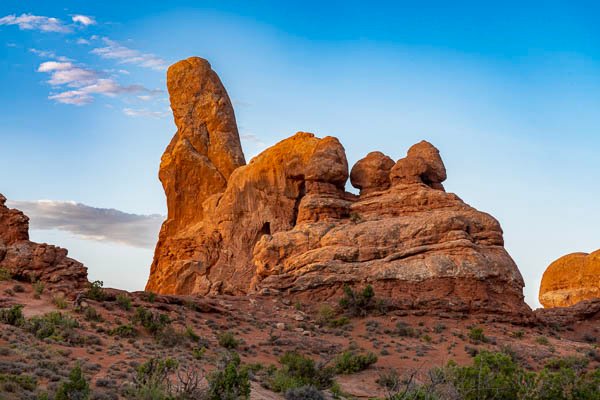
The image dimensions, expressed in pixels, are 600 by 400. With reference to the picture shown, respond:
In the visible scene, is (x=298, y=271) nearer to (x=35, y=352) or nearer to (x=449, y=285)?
(x=449, y=285)

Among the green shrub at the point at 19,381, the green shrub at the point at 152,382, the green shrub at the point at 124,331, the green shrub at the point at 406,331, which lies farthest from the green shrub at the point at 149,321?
the green shrub at the point at 406,331

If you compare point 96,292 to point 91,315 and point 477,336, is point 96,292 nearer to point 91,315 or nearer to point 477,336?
point 91,315

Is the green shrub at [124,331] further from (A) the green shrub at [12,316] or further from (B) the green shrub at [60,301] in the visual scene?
(A) the green shrub at [12,316]

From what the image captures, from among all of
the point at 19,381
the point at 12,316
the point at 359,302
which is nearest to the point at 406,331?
the point at 359,302

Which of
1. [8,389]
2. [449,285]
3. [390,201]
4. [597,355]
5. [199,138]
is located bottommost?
[8,389]

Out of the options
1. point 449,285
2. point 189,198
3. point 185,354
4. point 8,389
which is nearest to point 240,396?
point 8,389

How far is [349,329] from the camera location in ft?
119

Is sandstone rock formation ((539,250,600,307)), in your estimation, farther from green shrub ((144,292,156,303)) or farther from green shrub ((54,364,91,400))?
green shrub ((54,364,91,400))

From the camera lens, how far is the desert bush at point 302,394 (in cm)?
2331

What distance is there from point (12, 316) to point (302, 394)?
11.0 meters

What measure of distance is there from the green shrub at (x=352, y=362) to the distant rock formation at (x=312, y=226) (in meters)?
8.02

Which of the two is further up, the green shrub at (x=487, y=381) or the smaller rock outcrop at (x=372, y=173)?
the smaller rock outcrop at (x=372, y=173)

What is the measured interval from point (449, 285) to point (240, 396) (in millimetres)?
20344

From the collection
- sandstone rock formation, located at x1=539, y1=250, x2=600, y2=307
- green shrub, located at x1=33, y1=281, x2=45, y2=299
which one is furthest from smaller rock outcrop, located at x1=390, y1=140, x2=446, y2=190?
green shrub, located at x1=33, y1=281, x2=45, y2=299
